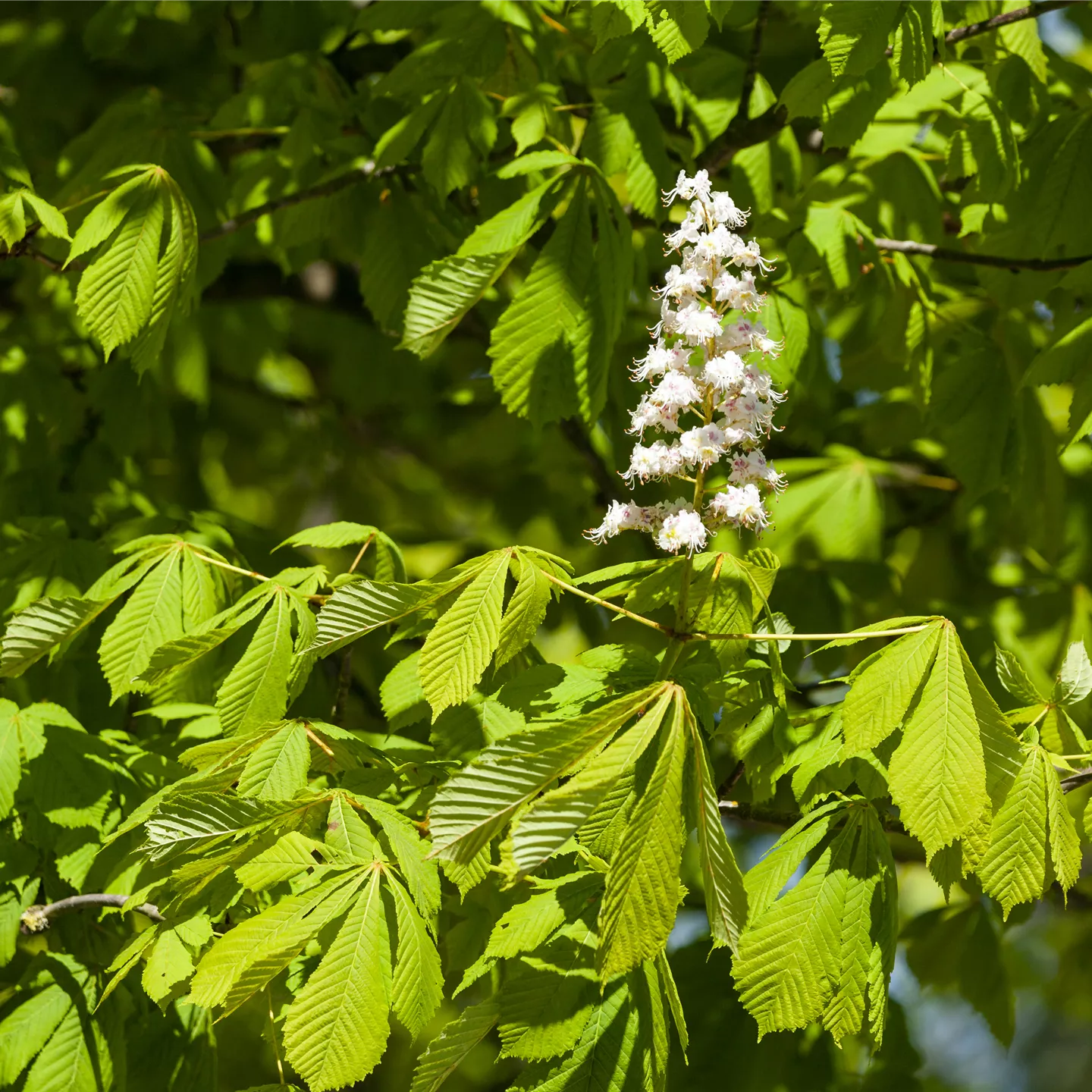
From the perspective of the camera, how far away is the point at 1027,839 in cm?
137

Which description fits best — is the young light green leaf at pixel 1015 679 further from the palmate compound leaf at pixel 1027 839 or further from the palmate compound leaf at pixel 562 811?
the palmate compound leaf at pixel 562 811

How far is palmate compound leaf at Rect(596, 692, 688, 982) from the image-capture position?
1159 millimetres

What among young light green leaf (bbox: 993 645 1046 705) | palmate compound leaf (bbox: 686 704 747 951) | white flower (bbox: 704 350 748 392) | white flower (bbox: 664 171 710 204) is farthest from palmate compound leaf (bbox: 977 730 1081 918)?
white flower (bbox: 664 171 710 204)

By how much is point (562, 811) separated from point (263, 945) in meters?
0.38

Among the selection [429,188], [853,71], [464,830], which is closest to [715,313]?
[853,71]

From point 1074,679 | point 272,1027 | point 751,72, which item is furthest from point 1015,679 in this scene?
point 751,72

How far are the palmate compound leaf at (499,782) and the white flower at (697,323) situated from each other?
1.56ft

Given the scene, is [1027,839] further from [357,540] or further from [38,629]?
→ [38,629]

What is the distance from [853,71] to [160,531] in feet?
5.08

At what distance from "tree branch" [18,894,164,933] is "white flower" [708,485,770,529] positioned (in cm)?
95

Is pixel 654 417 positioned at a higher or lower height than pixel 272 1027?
higher

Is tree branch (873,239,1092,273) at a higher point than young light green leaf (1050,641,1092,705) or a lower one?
higher

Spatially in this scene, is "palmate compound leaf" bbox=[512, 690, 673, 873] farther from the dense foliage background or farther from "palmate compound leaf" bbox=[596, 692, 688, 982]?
the dense foliage background

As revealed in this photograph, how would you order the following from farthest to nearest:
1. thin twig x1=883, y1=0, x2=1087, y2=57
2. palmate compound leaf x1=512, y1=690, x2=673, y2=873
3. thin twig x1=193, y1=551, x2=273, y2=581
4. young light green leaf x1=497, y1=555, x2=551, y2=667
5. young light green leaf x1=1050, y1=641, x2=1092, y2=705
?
thin twig x1=883, y1=0, x2=1087, y2=57 < thin twig x1=193, y1=551, x2=273, y2=581 < young light green leaf x1=1050, y1=641, x2=1092, y2=705 < young light green leaf x1=497, y1=555, x2=551, y2=667 < palmate compound leaf x1=512, y1=690, x2=673, y2=873
